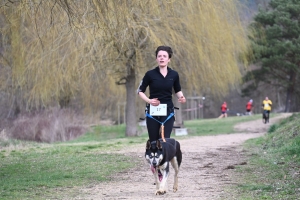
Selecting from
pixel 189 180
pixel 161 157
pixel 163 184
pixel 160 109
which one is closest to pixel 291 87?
pixel 189 180

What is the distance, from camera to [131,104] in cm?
2905

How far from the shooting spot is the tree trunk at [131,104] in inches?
1098

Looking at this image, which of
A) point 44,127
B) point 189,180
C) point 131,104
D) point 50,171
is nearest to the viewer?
point 189,180

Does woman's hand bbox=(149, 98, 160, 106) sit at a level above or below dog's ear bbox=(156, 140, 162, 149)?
above

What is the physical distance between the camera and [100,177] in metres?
11.2

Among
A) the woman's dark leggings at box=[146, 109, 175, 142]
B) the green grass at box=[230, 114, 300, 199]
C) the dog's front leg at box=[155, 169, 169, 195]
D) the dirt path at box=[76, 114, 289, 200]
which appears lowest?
the dirt path at box=[76, 114, 289, 200]

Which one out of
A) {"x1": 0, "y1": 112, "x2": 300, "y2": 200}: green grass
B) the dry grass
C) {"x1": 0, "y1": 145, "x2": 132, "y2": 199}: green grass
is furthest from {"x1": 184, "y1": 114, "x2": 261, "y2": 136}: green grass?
{"x1": 0, "y1": 145, "x2": 132, "y2": 199}: green grass

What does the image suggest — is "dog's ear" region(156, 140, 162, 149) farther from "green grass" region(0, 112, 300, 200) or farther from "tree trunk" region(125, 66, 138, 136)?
"tree trunk" region(125, 66, 138, 136)

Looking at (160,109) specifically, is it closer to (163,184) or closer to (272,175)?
(163,184)

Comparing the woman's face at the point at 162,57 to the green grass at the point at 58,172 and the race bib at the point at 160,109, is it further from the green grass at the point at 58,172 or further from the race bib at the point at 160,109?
the green grass at the point at 58,172

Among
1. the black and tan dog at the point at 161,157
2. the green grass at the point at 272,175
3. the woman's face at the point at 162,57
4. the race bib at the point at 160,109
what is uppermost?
the woman's face at the point at 162,57

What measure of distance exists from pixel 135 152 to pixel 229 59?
12236 millimetres

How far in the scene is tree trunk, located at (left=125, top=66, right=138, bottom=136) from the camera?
27886 millimetres

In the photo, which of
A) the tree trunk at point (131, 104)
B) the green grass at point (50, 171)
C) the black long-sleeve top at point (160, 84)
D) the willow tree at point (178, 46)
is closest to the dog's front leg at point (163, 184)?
the black long-sleeve top at point (160, 84)
